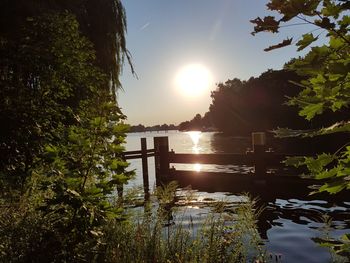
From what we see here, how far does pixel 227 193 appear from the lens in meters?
15.3

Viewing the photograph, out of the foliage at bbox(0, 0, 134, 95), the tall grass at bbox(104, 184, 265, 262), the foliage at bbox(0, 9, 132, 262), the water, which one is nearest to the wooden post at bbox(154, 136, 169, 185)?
the water

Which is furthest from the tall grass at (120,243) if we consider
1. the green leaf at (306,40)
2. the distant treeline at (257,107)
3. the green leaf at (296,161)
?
the distant treeline at (257,107)

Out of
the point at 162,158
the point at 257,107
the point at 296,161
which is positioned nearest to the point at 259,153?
the point at 162,158

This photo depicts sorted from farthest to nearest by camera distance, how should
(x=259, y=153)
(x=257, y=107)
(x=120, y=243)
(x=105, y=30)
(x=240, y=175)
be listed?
1. (x=257, y=107)
2. (x=240, y=175)
3. (x=259, y=153)
4. (x=105, y=30)
5. (x=120, y=243)

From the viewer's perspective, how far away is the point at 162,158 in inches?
677

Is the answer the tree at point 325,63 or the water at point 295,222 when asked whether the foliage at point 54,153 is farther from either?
the tree at point 325,63

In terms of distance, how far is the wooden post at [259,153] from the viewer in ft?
46.5

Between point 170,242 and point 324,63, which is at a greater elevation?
point 324,63

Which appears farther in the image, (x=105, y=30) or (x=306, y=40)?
(x=105, y=30)

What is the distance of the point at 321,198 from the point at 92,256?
11896mm

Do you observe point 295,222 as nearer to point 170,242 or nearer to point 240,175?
point 240,175

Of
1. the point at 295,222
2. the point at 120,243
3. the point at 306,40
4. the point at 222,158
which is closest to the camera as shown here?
the point at 306,40

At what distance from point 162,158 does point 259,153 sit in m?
4.93

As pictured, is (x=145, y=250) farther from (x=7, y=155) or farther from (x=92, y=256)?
(x=7, y=155)
